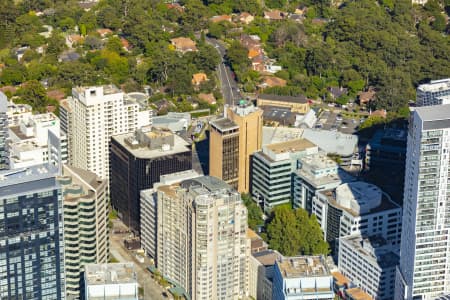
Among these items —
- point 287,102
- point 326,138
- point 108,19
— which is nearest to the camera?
point 326,138

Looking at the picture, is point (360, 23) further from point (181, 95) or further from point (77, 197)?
point (77, 197)

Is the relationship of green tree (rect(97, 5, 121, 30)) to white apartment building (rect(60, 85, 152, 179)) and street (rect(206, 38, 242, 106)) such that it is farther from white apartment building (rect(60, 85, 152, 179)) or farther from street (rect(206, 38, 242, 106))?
white apartment building (rect(60, 85, 152, 179))

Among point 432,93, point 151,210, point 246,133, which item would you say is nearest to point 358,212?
point 246,133

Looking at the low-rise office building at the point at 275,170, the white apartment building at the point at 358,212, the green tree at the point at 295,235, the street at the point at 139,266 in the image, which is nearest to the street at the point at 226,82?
the low-rise office building at the point at 275,170

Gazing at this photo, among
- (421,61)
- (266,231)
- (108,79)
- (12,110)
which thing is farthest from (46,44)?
(266,231)

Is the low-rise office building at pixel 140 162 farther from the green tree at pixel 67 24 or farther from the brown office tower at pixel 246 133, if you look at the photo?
the green tree at pixel 67 24

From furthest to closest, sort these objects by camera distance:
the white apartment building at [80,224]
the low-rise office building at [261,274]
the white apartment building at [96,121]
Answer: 1. the white apartment building at [96,121]
2. the low-rise office building at [261,274]
3. the white apartment building at [80,224]

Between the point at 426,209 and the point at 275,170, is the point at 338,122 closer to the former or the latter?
the point at 275,170
